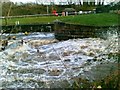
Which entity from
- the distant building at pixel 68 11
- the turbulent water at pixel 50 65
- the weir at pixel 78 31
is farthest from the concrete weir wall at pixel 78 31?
the distant building at pixel 68 11

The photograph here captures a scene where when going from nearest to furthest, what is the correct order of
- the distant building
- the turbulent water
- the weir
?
the turbulent water < the weir < the distant building

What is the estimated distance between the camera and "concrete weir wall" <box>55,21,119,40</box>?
19812 mm

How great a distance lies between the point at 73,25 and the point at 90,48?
17.8 feet

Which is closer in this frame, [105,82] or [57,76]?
[105,82]

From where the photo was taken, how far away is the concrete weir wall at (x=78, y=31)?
19812 mm

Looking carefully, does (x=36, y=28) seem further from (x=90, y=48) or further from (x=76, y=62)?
(x=76, y=62)

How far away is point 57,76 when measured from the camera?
963 centimetres

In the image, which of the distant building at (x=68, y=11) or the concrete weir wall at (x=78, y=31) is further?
the distant building at (x=68, y=11)

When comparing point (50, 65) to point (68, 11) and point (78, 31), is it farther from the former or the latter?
point (68, 11)

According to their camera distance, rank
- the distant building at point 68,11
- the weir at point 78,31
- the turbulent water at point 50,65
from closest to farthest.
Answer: the turbulent water at point 50,65
the weir at point 78,31
the distant building at point 68,11

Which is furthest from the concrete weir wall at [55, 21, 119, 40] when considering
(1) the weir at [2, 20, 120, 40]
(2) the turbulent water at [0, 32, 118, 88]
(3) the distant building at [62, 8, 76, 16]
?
(3) the distant building at [62, 8, 76, 16]

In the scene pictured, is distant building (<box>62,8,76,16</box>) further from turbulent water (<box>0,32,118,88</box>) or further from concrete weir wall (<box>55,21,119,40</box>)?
turbulent water (<box>0,32,118,88</box>)

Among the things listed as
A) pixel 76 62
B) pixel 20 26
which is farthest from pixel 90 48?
pixel 20 26

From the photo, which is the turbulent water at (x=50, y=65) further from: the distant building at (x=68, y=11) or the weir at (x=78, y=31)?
the distant building at (x=68, y=11)
